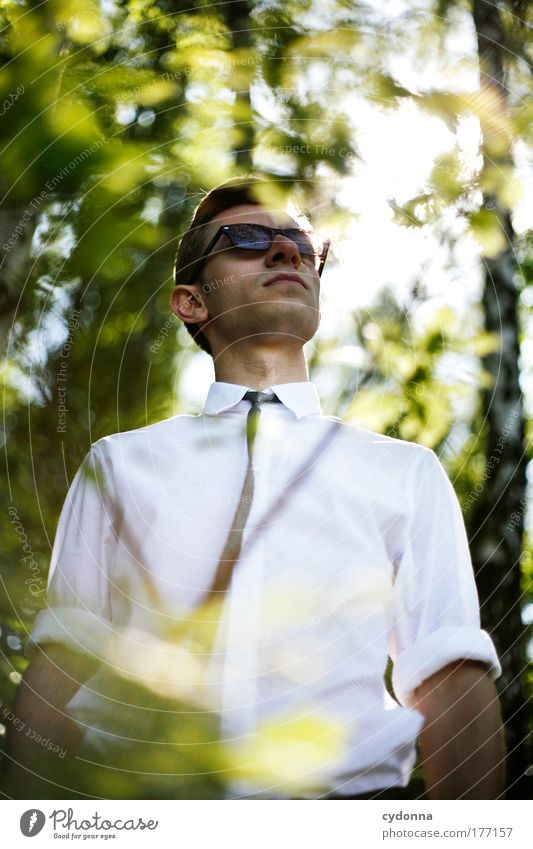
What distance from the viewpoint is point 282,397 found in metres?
1.64

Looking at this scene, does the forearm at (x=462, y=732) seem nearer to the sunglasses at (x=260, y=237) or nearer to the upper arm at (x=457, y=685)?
the upper arm at (x=457, y=685)

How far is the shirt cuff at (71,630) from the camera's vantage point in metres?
1.19

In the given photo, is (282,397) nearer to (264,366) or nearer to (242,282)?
(264,366)

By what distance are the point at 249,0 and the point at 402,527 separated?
1.56 meters

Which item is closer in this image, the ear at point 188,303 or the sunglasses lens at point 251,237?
the sunglasses lens at point 251,237

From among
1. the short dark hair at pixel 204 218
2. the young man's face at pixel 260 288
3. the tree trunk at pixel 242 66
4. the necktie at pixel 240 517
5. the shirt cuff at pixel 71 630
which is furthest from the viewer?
the tree trunk at pixel 242 66

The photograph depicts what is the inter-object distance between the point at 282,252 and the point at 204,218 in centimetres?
23

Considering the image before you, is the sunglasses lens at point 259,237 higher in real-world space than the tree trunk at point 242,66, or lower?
lower

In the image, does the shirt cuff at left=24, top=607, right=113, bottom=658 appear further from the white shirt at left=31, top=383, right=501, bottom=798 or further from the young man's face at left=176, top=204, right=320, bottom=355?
the young man's face at left=176, top=204, right=320, bottom=355

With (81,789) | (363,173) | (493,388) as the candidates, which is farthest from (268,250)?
(81,789)

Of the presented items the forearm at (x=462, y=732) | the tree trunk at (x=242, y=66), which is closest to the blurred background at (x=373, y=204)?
the tree trunk at (x=242, y=66)

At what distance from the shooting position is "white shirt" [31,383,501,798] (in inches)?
51.9

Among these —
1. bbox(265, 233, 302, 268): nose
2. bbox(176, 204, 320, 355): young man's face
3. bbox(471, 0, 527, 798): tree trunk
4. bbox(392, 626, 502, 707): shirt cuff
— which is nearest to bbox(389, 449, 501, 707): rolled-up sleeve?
bbox(392, 626, 502, 707): shirt cuff
